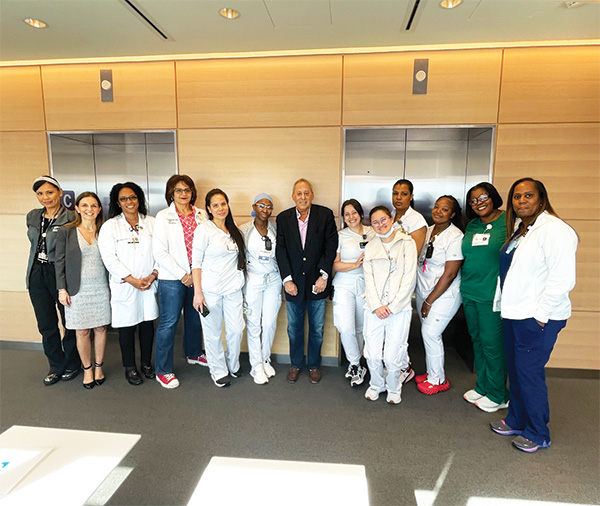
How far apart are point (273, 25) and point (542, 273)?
3.38 metres

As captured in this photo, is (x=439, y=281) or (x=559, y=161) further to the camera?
(x=559, y=161)

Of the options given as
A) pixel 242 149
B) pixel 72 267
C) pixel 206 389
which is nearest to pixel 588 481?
pixel 206 389

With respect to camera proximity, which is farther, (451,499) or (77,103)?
(77,103)

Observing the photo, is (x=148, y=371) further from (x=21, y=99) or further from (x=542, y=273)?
(x=542, y=273)

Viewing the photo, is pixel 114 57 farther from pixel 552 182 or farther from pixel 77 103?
pixel 552 182

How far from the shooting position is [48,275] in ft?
13.4

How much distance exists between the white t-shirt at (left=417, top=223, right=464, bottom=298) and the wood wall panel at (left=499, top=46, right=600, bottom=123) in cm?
170

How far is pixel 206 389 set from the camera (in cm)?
407

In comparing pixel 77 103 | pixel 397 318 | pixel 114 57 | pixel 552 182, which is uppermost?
pixel 114 57

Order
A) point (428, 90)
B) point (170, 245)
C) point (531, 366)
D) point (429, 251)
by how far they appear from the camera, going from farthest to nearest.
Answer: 1. point (428, 90)
2. point (170, 245)
3. point (429, 251)
4. point (531, 366)

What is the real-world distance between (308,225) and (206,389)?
2.16m

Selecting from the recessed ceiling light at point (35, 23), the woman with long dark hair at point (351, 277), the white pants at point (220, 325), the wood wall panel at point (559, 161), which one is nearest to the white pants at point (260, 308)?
the white pants at point (220, 325)

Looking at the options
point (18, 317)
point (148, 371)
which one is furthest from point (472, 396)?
point (18, 317)

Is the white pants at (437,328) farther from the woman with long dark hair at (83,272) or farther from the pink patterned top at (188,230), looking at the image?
the woman with long dark hair at (83,272)
